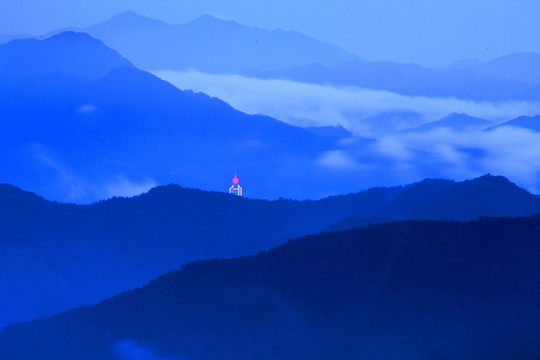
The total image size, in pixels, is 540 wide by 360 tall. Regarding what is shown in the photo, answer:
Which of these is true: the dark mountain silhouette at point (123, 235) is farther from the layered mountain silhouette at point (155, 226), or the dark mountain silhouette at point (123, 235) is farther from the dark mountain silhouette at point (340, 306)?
the dark mountain silhouette at point (340, 306)

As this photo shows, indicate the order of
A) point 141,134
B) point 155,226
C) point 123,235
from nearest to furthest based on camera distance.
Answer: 1. point 123,235
2. point 155,226
3. point 141,134

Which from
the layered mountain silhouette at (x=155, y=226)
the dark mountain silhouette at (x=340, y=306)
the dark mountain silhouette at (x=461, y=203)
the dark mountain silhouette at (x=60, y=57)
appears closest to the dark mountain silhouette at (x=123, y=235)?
the layered mountain silhouette at (x=155, y=226)

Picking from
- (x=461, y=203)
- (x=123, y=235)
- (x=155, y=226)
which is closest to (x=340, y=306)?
(x=461, y=203)

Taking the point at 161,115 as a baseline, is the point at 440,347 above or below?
below

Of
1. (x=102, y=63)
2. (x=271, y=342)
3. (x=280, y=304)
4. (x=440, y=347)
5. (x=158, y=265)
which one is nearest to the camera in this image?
(x=440, y=347)

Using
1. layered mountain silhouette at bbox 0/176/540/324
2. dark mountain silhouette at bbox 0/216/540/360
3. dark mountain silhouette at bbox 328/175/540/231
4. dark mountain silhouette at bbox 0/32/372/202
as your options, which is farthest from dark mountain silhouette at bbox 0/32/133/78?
dark mountain silhouette at bbox 0/216/540/360

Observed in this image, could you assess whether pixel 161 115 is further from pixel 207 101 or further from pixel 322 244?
pixel 322 244

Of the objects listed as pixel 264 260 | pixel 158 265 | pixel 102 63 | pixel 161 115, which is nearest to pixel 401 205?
pixel 158 265

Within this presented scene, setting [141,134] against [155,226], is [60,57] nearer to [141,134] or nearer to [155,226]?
[141,134]
